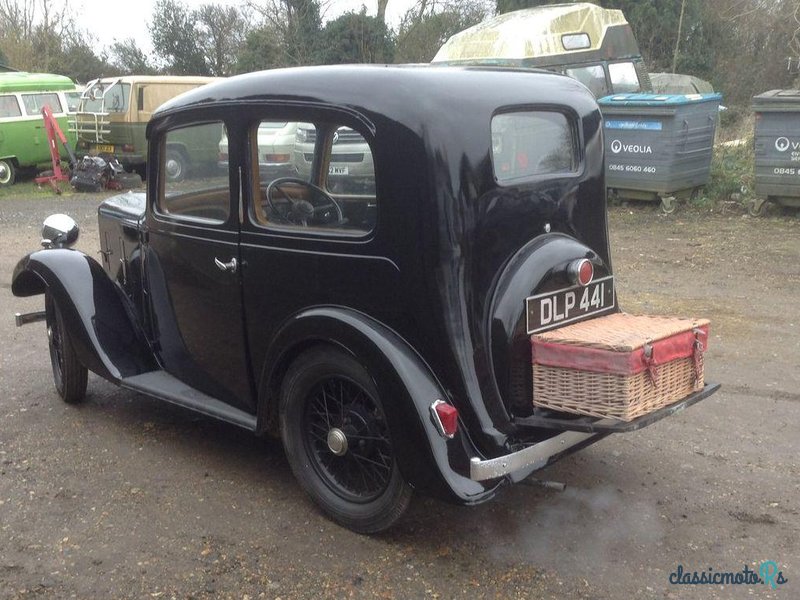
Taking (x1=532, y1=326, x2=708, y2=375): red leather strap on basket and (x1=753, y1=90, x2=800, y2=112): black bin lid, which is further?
(x1=753, y1=90, x2=800, y2=112): black bin lid

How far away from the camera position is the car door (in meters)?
4.02

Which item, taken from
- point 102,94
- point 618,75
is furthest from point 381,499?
point 102,94

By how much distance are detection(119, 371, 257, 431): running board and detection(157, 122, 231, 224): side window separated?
851 millimetres

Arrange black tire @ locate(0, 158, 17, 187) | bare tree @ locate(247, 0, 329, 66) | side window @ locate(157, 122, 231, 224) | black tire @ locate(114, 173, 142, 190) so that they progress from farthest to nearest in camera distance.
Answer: bare tree @ locate(247, 0, 329, 66), black tire @ locate(0, 158, 17, 187), black tire @ locate(114, 173, 142, 190), side window @ locate(157, 122, 231, 224)

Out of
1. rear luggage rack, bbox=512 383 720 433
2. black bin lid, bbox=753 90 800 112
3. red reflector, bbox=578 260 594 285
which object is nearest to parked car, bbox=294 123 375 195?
red reflector, bbox=578 260 594 285

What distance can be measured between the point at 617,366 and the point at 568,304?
1.68ft

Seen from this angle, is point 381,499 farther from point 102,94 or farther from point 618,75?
point 102,94

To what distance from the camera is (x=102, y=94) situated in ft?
58.3

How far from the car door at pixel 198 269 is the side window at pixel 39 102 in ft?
49.8

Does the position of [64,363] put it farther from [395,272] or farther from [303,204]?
[395,272]

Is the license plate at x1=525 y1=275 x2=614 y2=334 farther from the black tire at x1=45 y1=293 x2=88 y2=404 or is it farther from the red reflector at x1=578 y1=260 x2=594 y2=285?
the black tire at x1=45 y1=293 x2=88 y2=404

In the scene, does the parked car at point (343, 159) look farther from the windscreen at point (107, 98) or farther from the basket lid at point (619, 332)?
the windscreen at point (107, 98)

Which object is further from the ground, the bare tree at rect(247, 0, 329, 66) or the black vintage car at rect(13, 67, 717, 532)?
the bare tree at rect(247, 0, 329, 66)

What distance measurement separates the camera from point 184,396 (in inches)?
Answer: 170
